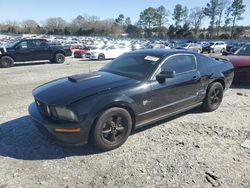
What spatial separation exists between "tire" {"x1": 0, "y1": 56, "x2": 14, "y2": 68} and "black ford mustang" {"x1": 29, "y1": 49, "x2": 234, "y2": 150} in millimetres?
11871

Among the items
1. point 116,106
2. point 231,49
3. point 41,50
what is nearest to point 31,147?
→ point 116,106

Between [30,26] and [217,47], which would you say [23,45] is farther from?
[30,26]

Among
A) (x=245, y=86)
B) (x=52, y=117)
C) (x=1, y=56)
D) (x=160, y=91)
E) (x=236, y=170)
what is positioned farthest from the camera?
(x=1, y=56)

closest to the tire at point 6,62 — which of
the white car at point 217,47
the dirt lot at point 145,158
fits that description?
the dirt lot at point 145,158

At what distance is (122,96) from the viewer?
13.8ft

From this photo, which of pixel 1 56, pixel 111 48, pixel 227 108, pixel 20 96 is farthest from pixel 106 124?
pixel 111 48

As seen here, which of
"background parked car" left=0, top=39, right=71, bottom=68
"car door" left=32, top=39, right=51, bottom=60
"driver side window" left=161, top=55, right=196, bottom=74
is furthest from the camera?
"car door" left=32, top=39, right=51, bottom=60

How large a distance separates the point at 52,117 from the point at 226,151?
2739mm

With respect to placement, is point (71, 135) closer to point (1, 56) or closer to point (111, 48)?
point (1, 56)

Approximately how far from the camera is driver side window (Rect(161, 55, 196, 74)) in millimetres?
5023

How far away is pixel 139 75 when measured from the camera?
4.75m

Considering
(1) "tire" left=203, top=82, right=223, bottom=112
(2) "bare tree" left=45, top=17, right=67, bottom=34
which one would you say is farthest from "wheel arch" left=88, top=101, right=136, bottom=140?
(2) "bare tree" left=45, top=17, right=67, bottom=34

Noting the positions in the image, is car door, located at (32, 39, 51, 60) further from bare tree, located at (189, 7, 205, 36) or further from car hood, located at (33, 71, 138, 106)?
bare tree, located at (189, 7, 205, 36)

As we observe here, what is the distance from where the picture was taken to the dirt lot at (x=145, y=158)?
11.4 feet
